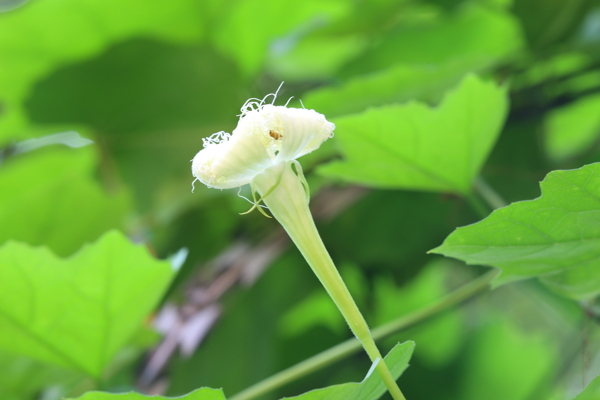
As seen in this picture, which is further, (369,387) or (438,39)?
(438,39)

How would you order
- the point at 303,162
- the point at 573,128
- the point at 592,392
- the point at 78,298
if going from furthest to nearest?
the point at 573,128, the point at 303,162, the point at 78,298, the point at 592,392

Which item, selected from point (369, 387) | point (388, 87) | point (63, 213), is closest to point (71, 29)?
point (63, 213)

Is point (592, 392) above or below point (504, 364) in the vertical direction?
above

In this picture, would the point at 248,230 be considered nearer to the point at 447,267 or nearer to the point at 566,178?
the point at 447,267

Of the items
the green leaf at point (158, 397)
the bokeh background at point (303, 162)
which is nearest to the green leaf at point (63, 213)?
the bokeh background at point (303, 162)

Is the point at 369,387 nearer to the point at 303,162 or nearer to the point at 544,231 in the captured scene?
the point at 544,231

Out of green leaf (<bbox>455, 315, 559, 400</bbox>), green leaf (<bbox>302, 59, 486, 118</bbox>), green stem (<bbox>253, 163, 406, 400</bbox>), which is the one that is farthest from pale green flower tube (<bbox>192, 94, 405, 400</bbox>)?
green leaf (<bbox>455, 315, 559, 400</bbox>)

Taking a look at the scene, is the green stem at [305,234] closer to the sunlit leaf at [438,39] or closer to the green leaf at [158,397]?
the green leaf at [158,397]

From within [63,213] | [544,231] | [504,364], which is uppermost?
[544,231]
